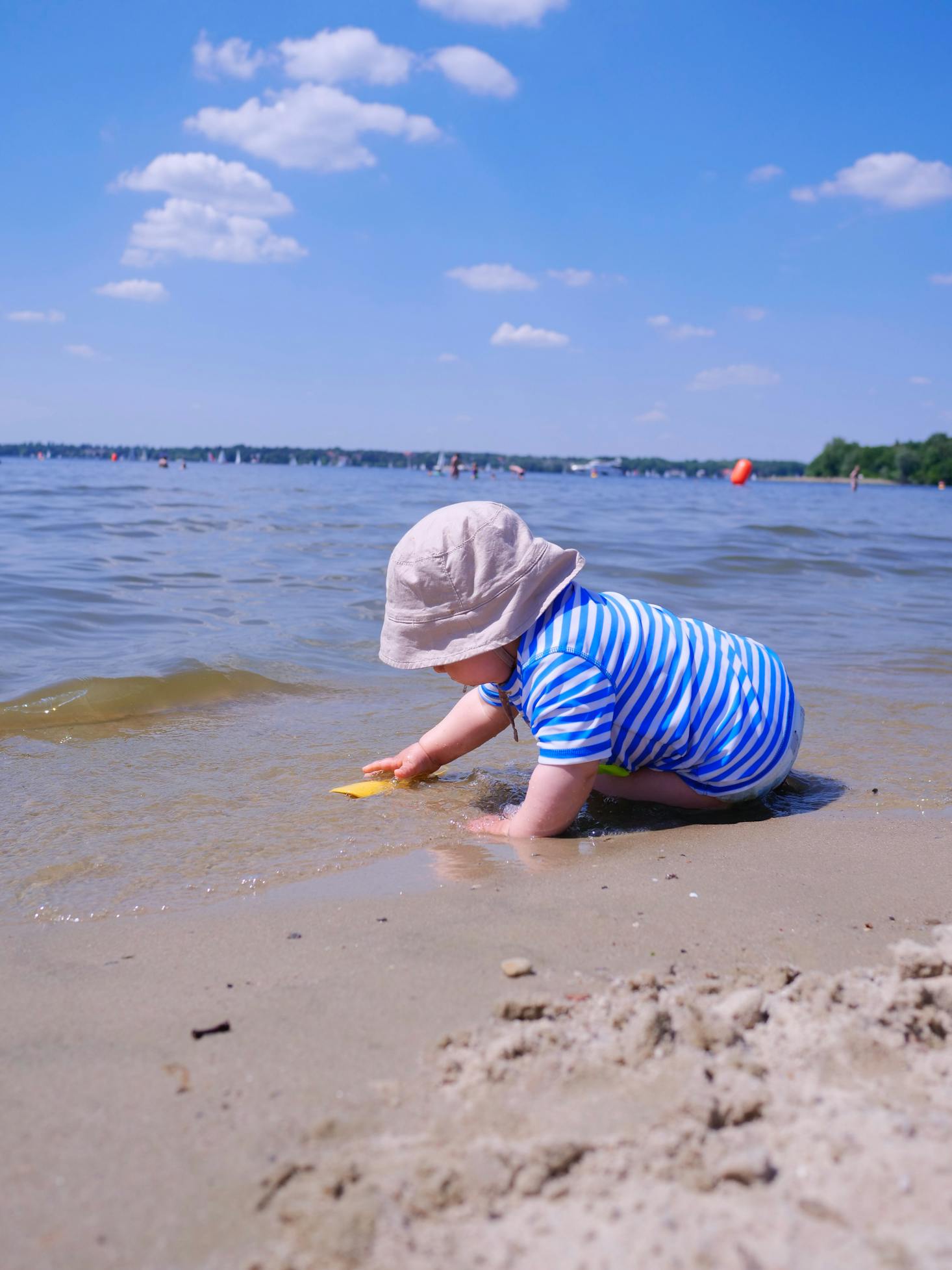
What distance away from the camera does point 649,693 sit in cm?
266

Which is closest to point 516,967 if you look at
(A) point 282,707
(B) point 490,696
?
(B) point 490,696

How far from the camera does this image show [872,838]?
8.67ft

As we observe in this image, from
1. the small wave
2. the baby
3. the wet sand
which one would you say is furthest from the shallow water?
the wet sand

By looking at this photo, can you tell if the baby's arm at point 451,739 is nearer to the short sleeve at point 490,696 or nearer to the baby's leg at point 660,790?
the short sleeve at point 490,696

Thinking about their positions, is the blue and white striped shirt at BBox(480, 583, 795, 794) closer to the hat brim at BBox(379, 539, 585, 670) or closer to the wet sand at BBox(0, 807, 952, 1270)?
the hat brim at BBox(379, 539, 585, 670)

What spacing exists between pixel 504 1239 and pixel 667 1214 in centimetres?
18

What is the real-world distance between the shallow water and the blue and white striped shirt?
0.26 metres

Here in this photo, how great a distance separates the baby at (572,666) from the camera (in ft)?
8.32

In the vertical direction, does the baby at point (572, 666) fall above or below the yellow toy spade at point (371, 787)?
above

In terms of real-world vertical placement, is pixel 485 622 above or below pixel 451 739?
above

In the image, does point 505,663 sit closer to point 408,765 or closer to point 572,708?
point 572,708

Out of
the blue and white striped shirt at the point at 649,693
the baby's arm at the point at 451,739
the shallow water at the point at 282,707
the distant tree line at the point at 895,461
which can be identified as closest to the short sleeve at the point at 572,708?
the blue and white striped shirt at the point at 649,693

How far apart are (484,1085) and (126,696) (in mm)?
3400

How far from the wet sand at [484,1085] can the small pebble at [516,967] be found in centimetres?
3
